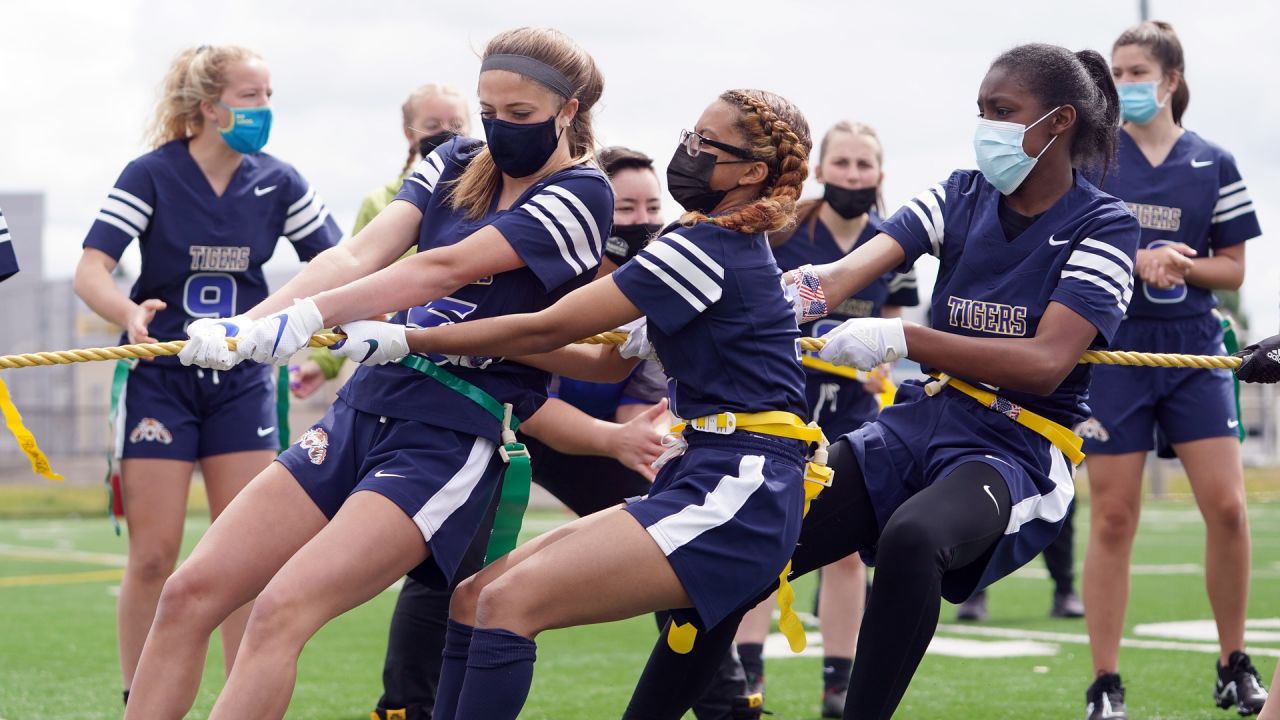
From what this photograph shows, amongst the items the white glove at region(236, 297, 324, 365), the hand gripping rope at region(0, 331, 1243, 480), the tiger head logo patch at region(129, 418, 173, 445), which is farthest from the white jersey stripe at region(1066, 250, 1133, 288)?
the tiger head logo patch at region(129, 418, 173, 445)

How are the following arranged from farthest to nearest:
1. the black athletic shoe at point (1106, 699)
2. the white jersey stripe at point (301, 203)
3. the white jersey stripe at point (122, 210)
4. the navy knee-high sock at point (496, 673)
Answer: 1. the white jersey stripe at point (301, 203)
2. the white jersey stripe at point (122, 210)
3. the black athletic shoe at point (1106, 699)
4. the navy knee-high sock at point (496, 673)

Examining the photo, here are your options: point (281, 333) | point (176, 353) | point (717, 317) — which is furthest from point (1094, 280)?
point (176, 353)

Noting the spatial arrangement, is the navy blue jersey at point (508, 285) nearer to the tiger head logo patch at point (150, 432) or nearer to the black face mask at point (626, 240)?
the black face mask at point (626, 240)

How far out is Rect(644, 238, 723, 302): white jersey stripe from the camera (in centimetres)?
355

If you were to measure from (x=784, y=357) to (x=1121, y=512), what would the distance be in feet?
7.64

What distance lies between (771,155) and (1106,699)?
8.35ft

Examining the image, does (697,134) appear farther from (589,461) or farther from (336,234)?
(336,234)

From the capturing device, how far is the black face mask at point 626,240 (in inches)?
210

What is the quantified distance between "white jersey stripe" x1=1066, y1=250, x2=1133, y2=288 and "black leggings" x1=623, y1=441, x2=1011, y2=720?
0.64 metres

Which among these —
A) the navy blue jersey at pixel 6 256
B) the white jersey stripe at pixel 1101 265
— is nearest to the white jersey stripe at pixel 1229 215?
the white jersey stripe at pixel 1101 265

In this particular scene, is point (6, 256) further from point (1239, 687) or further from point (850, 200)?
point (1239, 687)

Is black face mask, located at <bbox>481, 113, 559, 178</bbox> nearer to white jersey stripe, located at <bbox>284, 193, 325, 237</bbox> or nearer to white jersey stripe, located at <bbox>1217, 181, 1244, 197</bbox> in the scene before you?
white jersey stripe, located at <bbox>284, 193, 325, 237</bbox>

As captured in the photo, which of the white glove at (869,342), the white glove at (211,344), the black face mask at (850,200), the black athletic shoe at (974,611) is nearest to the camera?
the white glove at (211,344)

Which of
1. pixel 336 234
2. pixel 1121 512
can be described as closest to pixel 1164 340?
pixel 1121 512
